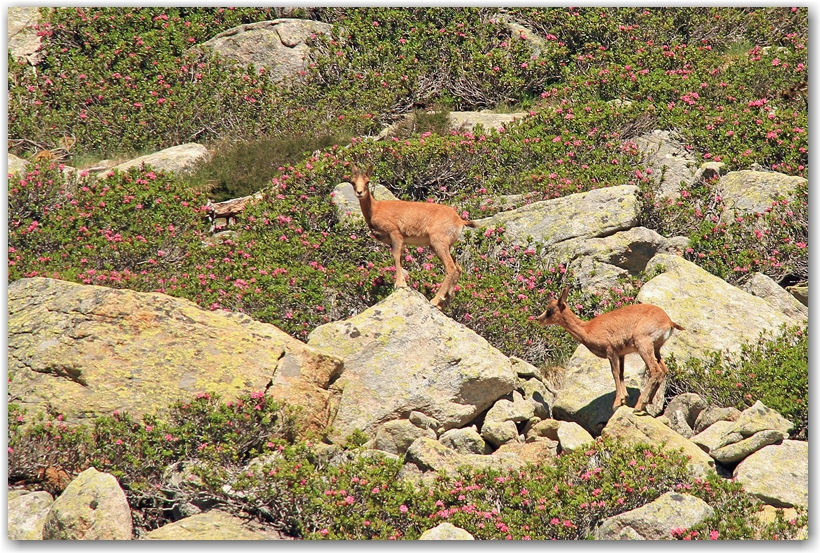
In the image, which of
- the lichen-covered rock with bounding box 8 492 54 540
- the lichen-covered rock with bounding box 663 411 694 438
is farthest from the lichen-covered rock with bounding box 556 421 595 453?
the lichen-covered rock with bounding box 8 492 54 540

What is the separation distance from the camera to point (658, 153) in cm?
2009

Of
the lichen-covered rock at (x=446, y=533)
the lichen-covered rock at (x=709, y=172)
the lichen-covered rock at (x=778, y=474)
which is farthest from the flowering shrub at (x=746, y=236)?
the lichen-covered rock at (x=446, y=533)

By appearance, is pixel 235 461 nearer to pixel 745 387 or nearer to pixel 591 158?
pixel 745 387

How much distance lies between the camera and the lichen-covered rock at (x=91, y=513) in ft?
32.3

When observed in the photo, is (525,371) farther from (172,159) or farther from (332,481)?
(172,159)

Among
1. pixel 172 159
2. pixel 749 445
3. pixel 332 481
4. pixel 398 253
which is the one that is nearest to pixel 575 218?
pixel 398 253

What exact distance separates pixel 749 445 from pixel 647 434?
1128 mm

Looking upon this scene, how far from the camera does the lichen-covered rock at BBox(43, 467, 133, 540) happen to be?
32.3 feet

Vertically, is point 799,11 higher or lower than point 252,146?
higher

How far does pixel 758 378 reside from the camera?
12.8 meters

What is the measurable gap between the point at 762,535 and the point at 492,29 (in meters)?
18.3

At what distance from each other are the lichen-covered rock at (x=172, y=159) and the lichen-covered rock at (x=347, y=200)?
401 centimetres

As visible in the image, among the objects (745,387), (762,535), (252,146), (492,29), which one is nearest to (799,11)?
(492,29)

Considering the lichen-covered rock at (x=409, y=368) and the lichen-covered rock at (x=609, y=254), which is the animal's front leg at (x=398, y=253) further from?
the lichen-covered rock at (x=609, y=254)
